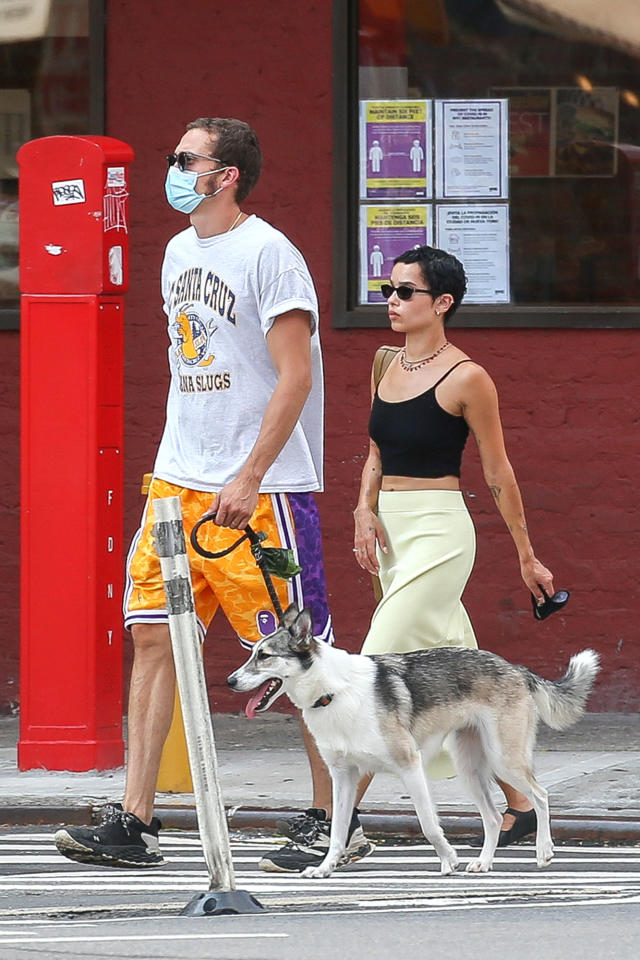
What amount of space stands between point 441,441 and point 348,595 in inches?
137

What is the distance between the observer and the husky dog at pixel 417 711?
6621 mm

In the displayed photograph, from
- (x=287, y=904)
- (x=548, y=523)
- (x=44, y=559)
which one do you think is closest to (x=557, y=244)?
(x=548, y=523)

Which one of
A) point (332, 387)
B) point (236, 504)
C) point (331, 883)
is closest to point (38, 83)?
point (332, 387)

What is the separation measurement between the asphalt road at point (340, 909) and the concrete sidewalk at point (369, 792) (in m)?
0.26

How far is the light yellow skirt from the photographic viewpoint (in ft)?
23.7

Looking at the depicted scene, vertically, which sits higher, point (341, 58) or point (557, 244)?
point (341, 58)

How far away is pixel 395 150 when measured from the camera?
34.9 ft

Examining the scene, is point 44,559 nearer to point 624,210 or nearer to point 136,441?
point 136,441

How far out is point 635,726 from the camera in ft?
34.0

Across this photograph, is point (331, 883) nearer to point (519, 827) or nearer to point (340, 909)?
point (340, 909)

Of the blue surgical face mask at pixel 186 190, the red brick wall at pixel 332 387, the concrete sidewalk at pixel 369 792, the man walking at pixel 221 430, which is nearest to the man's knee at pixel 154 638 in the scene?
the man walking at pixel 221 430

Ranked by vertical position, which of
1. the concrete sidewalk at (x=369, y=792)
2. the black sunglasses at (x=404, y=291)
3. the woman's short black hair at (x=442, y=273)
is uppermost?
the woman's short black hair at (x=442, y=273)

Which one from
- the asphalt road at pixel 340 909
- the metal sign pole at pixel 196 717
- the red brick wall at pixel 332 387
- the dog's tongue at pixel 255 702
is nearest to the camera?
the asphalt road at pixel 340 909

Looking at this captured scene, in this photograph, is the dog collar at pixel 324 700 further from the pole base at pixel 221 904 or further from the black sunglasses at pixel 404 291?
the black sunglasses at pixel 404 291
